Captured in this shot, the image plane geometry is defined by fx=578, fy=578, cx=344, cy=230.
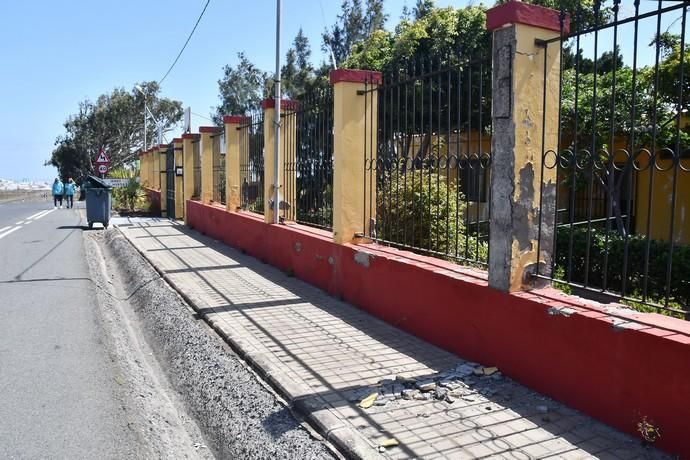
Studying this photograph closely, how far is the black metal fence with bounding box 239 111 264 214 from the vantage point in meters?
10.9

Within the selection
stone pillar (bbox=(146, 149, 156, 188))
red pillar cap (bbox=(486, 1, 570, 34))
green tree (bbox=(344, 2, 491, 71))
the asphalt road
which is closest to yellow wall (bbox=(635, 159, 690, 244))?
green tree (bbox=(344, 2, 491, 71))

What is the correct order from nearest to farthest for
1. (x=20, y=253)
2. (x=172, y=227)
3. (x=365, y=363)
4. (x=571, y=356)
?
(x=571, y=356)
(x=365, y=363)
(x=20, y=253)
(x=172, y=227)

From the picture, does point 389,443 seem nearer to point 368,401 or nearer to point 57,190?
point 368,401

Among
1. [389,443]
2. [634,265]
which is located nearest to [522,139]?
→ [389,443]

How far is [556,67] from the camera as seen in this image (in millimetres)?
4348

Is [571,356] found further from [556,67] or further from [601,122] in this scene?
[601,122]

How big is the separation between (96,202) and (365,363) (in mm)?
15005

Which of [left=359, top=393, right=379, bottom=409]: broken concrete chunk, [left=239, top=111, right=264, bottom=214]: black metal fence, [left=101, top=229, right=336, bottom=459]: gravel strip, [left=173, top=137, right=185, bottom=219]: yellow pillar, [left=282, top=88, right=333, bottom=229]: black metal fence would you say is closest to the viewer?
[left=101, top=229, right=336, bottom=459]: gravel strip

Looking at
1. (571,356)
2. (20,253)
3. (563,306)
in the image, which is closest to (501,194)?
(563,306)

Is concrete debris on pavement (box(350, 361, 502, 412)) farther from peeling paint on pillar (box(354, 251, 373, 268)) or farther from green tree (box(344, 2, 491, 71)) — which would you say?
green tree (box(344, 2, 491, 71))

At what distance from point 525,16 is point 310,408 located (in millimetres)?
3137

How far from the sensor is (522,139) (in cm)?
424

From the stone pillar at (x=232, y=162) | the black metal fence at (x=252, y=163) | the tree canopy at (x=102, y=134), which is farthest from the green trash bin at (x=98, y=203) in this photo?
the tree canopy at (x=102, y=134)

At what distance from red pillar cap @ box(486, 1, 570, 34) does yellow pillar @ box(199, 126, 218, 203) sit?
11316 mm
